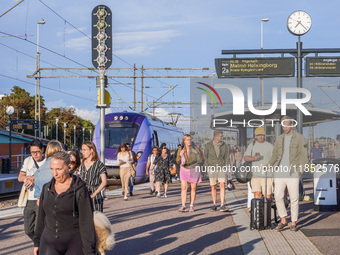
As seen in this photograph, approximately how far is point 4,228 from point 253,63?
811 centimetres

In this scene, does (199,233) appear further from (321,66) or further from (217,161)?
(321,66)

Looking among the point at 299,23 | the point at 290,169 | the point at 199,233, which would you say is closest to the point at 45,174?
the point at 199,233

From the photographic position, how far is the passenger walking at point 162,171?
677 inches

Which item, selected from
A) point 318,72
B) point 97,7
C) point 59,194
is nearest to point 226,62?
point 318,72

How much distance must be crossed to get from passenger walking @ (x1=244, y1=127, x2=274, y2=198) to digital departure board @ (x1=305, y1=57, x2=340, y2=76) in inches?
186

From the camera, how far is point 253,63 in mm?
15375

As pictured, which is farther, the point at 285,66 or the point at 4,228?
the point at 285,66

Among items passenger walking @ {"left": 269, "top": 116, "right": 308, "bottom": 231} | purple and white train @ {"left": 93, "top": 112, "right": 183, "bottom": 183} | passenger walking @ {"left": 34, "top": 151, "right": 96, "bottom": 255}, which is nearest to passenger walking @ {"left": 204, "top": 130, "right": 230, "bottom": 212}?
passenger walking @ {"left": 269, "top": 116, "right": 308, "bottom": 231}

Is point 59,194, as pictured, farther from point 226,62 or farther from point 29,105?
point 29,105

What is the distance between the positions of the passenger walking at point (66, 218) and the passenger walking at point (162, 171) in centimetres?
1216

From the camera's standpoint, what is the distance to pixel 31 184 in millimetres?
6934

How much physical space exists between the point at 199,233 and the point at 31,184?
362 cm

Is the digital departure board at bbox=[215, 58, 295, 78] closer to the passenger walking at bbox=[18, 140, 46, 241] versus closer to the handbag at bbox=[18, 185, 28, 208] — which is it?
the passenger walking at bbox=[18, 140, 46, 241]

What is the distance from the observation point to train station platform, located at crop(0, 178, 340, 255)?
26.5ft
